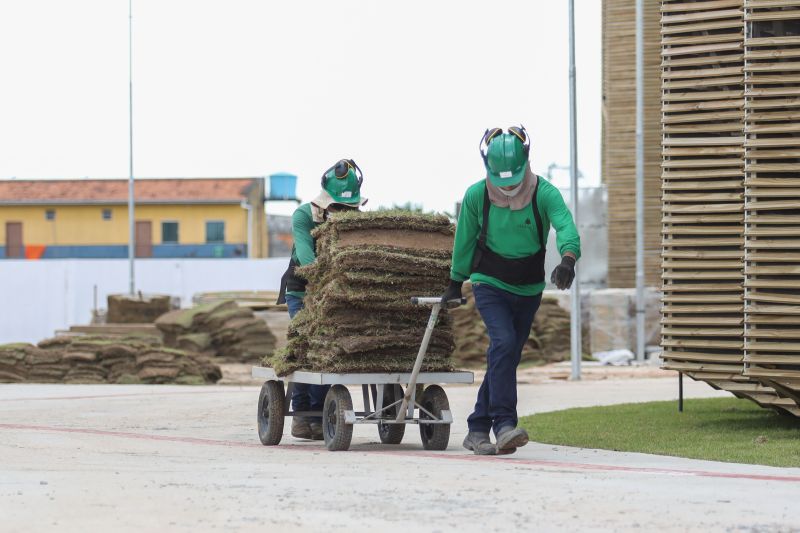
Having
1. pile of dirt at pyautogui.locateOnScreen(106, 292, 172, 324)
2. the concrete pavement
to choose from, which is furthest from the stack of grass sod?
pile of dirt at pyautogui.locateOnScreen(106, 292, 172, 324)

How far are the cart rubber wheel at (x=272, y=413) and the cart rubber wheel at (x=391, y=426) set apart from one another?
74cm

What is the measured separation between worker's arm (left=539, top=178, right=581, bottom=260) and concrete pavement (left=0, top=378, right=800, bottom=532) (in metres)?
→ 1.30

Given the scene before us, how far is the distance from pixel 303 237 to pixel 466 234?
1.88 meters

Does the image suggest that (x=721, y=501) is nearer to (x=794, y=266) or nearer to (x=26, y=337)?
(x=794, y=266)

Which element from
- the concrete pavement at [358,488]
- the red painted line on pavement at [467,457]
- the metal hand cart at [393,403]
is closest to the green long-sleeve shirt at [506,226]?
the metal hand cart at [393,403]

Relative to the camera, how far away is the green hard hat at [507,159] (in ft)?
30.8

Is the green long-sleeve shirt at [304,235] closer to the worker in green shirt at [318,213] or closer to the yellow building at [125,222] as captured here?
the worker in green shirt at [318,213]

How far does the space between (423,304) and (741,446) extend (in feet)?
7.74

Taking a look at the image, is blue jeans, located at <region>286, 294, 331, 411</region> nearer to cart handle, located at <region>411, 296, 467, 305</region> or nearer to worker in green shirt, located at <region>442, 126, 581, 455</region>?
cart handle, located at <region>411, 296, 467, 305</region>

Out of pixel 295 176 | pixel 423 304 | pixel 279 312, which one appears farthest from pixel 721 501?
pixel 295 176

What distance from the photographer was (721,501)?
668 centimetres

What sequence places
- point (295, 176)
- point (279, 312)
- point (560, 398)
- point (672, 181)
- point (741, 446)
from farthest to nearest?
point (295, 176), point (279, 312), point (560, 398), point (672, 181), point (741, 446)

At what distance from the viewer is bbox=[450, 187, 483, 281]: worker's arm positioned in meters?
9.61

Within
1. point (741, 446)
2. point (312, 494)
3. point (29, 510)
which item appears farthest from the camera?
point (741, 446)
